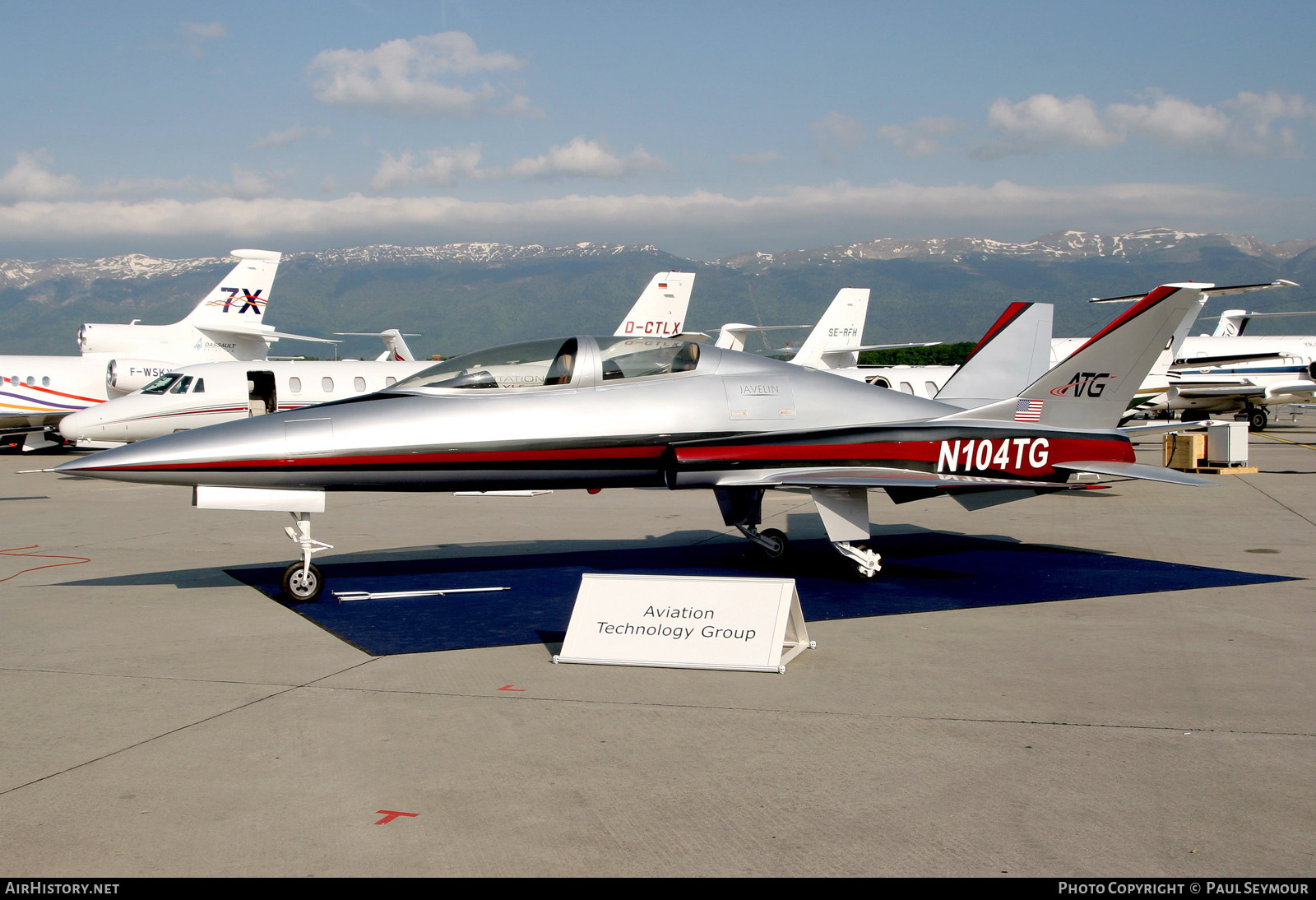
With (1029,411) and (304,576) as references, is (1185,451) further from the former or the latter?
(304,576)

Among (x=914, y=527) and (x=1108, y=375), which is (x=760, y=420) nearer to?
(x=1108, y=375)

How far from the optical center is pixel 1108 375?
37.7ft

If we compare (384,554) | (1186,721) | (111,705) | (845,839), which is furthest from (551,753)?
(384,554)

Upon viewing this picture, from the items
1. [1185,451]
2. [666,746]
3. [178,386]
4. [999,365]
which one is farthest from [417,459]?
[1185,451]

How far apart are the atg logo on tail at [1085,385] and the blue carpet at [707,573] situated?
200 centimetres

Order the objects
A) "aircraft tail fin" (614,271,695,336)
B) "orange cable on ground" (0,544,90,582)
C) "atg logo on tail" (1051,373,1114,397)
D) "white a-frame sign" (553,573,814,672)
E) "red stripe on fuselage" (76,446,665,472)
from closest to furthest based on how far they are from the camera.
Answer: "white a-frame sign" (553,573,814,672)
"red stripe on fuselage" (76,446,665,472)
"orange cable on ground" (0,544,90,582)
"atg logo on tail" (1051,373,1114,397)
"aircraft tail fin" (614,271,695,336)

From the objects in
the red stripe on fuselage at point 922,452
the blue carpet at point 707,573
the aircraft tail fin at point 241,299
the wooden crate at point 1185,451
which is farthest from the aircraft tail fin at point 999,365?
the aircraft tail fin at point 241,299

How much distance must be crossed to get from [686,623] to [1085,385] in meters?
6.73

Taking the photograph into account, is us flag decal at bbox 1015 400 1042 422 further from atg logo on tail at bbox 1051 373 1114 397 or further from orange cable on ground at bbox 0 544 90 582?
orange cable on ground at bbox 0 544 90 582

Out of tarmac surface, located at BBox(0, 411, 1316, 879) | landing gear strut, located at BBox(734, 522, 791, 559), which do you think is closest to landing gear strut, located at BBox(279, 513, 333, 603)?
tarmac surface, located at BBox(0, 411, 1316, 879)

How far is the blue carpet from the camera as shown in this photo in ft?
27.6

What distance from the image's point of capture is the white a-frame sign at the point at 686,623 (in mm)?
7012

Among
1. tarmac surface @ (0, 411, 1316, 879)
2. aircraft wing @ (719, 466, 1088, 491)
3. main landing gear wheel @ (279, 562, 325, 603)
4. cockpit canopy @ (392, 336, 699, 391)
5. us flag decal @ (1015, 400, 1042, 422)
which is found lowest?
main landing gear wheel @ (279, 562, 325, 603)

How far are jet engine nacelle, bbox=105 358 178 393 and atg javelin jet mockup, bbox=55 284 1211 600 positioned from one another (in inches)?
883
